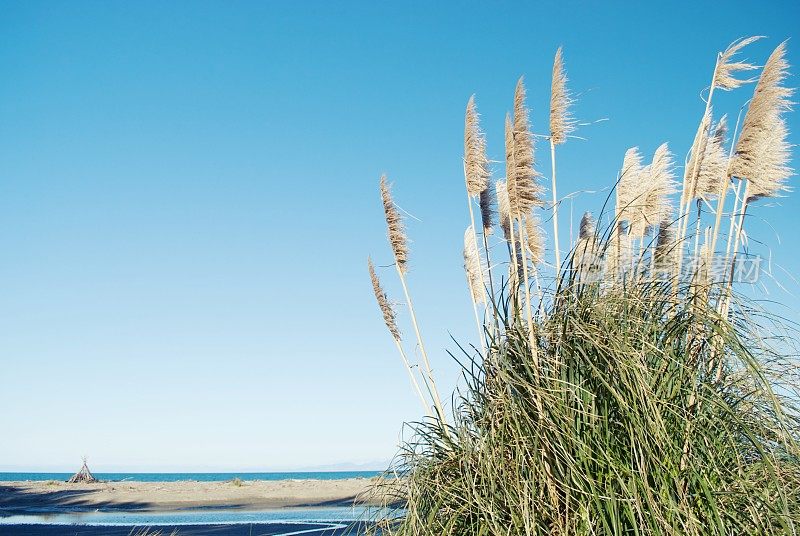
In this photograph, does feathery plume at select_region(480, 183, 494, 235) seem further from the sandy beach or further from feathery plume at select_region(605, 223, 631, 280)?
the sandy beach

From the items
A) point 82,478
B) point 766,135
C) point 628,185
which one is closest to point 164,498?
point 82,478

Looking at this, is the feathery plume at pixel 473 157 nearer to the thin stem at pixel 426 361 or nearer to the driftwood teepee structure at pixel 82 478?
the thin stem at pixel 426 361

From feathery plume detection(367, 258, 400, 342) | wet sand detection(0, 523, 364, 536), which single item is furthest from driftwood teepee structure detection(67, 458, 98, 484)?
feathery plume detection(367, 258, 400, 342)

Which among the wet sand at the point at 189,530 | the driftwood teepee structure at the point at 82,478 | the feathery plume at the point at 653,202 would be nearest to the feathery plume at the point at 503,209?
the feathery plume at the point at 653,202

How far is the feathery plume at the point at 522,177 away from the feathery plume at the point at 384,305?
1.35m

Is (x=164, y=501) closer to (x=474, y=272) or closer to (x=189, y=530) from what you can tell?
(x=189, y=530)

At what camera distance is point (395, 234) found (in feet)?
16.1

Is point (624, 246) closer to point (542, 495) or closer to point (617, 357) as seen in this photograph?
point (617, 357)

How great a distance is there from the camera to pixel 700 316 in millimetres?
3301

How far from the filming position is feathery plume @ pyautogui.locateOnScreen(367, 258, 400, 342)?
4988 millimetres

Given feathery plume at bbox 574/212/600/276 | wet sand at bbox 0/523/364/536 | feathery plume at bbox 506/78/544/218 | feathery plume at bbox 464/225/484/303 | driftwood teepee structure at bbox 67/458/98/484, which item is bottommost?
wet sand at bbox 0/523/364/536

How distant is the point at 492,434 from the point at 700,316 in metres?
1.12

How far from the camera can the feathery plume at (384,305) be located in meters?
4.99

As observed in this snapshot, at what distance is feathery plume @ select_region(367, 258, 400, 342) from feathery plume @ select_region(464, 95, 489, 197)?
107 centimetres
